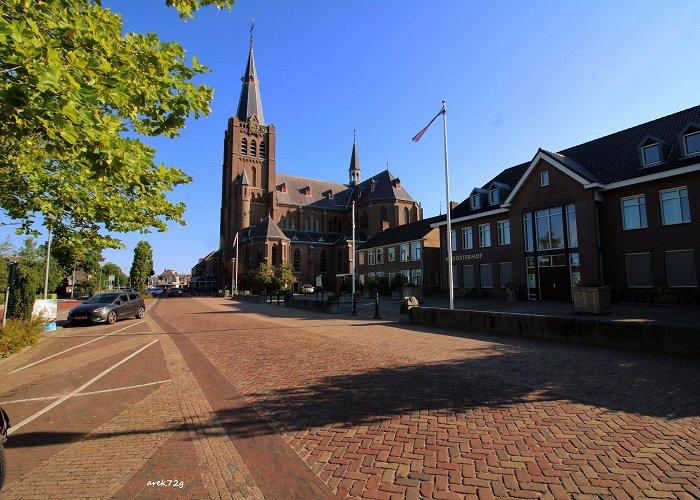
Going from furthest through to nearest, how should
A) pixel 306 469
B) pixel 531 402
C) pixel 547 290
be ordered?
pixel 547 290 < pixel 531 402 < pixel 306 469

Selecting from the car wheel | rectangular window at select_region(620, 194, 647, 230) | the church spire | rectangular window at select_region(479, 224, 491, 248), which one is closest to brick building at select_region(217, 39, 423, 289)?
the church spire

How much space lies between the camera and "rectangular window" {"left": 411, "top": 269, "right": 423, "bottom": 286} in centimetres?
4144

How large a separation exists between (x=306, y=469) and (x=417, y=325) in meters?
12.7

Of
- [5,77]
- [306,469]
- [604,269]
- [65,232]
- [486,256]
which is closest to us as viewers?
[306,469]

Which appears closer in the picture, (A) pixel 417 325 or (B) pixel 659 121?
(A) pixel 417 325

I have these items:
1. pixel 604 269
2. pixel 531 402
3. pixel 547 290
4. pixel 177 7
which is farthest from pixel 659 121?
pixel 177 7

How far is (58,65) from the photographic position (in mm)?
4086

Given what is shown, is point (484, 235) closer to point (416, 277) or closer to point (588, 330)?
point (416, 277)

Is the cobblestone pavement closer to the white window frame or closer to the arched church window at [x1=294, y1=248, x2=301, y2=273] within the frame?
the white window frame

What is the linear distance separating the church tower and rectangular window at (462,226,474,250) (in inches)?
1761

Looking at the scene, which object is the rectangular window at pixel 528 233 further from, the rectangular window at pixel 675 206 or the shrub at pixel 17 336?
the shrub at pixel 17 336

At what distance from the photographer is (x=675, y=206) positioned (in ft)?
64.5

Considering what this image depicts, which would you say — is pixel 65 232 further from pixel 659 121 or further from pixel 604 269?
pixel 659 121

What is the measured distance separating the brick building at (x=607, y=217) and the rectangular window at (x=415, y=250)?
12.0m
